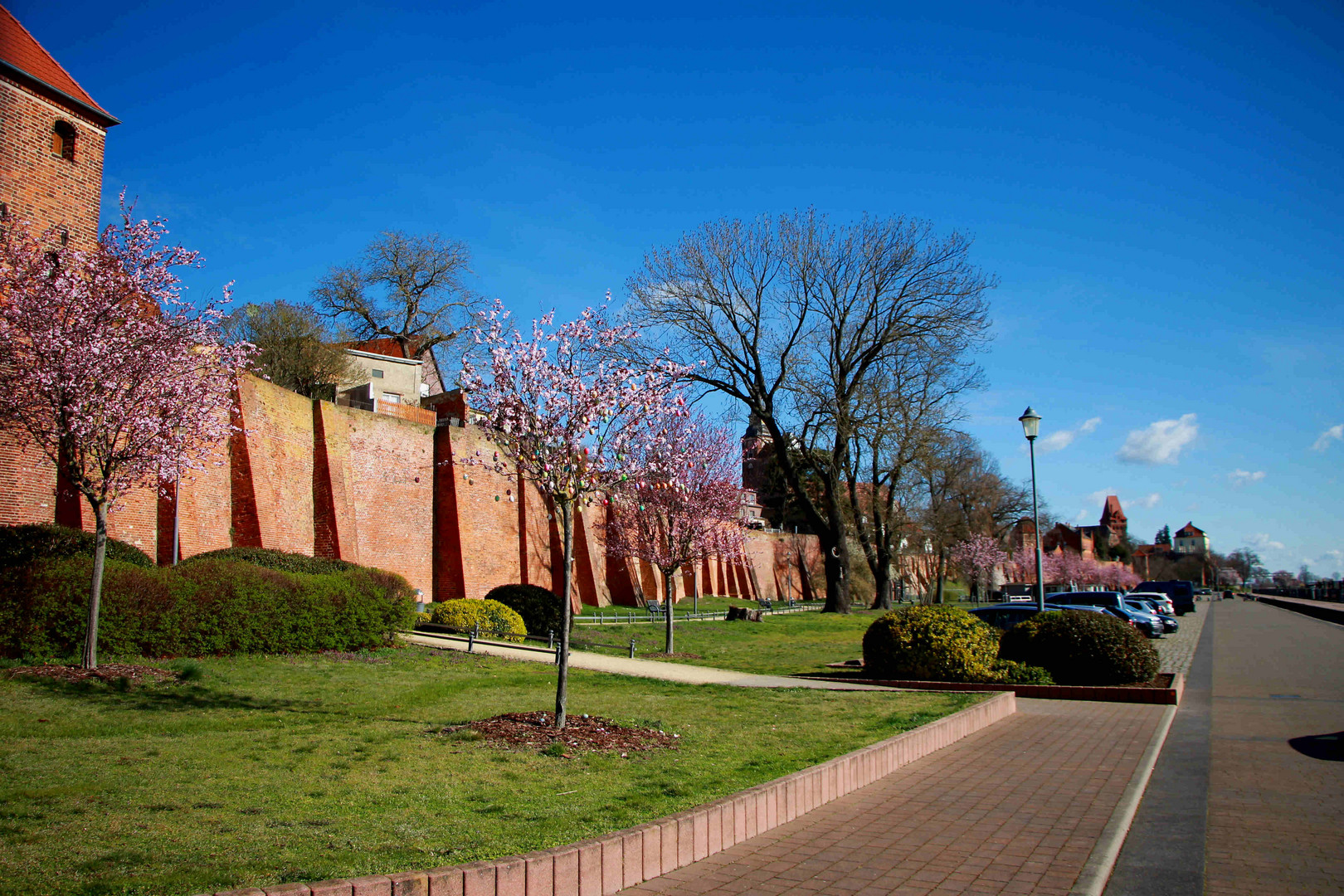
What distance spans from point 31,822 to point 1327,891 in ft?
24.9

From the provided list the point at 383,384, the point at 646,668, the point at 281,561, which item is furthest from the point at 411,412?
the point at 646,668

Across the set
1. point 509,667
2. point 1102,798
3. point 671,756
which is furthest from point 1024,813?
point 509,667

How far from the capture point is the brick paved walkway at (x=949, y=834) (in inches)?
185

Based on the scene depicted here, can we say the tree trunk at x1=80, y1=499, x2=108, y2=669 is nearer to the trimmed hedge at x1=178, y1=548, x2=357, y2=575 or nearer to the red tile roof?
the trimmed hedge at x1=178, y1=548, x2=357, y2=575

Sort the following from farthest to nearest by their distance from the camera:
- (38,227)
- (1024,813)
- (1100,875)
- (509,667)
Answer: (38,227), (509,667), (1024,813), (1100,875)

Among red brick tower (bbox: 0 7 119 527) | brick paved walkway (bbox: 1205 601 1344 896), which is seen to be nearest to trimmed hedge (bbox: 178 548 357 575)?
red brick tower (bbox: 0 7 119 527)

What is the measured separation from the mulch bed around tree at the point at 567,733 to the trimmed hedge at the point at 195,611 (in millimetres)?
7093

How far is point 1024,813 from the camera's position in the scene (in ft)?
20.6

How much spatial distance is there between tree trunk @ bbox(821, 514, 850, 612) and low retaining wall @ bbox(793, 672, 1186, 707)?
21626 mm

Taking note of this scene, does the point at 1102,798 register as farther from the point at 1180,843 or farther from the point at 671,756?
the point at 671,756

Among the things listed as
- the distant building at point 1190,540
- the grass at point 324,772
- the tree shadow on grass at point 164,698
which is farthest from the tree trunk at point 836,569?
the distant building at point 1190,540

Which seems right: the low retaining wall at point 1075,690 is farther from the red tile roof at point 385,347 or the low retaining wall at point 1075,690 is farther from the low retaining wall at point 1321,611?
the red tile roof at point 385,347

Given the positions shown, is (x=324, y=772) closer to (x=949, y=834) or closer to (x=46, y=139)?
(x=949, y=834)

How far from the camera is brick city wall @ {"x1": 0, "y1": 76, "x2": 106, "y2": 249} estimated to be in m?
20.6
